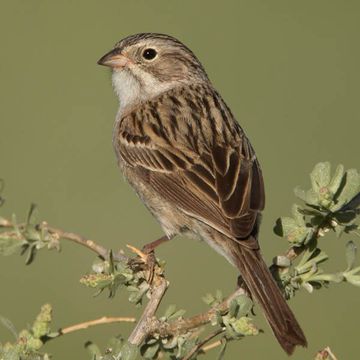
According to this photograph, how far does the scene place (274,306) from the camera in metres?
3.87

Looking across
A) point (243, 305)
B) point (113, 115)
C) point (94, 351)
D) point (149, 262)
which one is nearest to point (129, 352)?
point (94, 351)

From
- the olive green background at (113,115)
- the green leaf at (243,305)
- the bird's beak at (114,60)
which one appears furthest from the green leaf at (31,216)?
the olive green background at (113,115)

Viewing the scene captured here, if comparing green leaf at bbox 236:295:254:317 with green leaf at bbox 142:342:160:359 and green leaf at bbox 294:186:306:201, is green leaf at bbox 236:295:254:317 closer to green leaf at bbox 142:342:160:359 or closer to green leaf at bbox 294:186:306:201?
green leaf at bbox 142:342:160:359

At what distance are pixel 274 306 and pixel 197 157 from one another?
4.38 ft

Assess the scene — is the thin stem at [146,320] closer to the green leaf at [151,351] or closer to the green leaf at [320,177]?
the green leaf at [151,351]

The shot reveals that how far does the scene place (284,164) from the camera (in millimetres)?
9992

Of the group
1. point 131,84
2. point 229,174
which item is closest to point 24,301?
point 131,84

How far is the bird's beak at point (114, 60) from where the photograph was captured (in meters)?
6.04

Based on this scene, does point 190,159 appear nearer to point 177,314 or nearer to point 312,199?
point 312,199

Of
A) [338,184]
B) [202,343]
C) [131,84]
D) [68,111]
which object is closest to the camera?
[202,343]

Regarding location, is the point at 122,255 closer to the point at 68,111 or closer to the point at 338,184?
the point at 338,184

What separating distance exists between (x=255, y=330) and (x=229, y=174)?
1.72 metres

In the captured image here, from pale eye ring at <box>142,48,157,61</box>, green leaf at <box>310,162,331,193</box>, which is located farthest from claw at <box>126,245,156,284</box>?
pale eye ring at <box>142,48,157,61</box>

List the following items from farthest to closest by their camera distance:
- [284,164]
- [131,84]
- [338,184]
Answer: [284,164] < [131,84] < [338,184]
